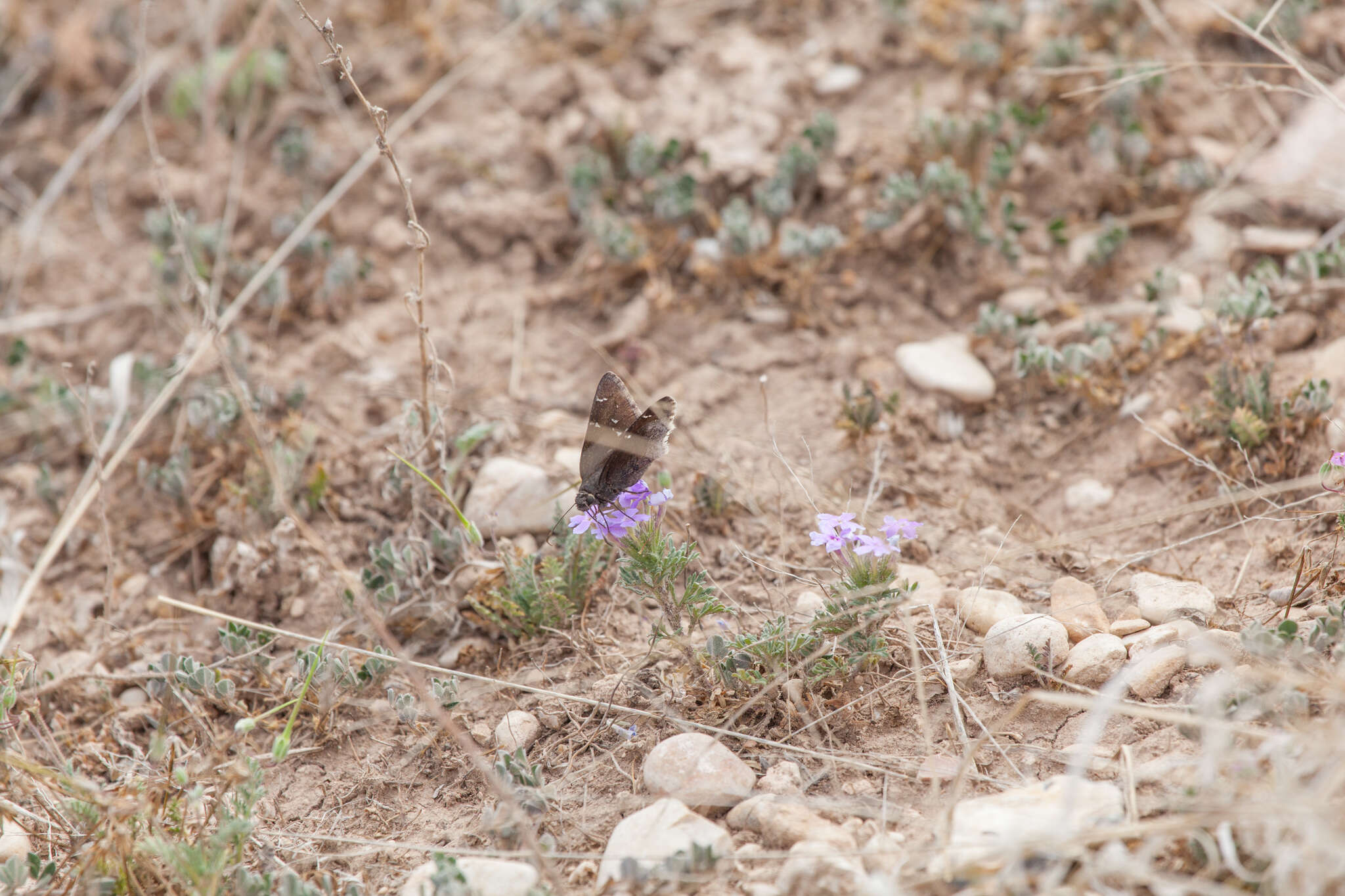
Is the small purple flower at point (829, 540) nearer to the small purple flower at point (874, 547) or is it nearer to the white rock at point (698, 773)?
the small purple flower at point (874, 547)

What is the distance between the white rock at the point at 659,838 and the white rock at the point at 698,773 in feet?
0.20

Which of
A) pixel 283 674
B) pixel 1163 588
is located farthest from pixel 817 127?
pixel 283 674

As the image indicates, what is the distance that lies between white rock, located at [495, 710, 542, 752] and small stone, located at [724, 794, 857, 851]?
669mm

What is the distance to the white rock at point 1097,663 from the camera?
2.87 meters

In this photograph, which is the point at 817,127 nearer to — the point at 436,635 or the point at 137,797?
the point at 436,635

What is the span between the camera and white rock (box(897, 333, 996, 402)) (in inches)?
159

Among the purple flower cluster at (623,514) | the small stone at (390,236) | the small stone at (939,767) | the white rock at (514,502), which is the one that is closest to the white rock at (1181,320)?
the small stone at (939,767)

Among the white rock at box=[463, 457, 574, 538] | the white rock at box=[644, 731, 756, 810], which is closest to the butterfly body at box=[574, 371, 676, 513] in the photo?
the white rock at box=[463, 457, 574, 538]

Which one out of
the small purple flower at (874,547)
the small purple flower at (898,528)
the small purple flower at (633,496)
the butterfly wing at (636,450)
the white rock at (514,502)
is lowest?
the white rock at (514,502)

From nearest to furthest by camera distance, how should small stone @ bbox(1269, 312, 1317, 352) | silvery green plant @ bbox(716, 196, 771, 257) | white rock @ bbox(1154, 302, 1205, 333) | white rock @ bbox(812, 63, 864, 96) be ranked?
1. small stone @ bbox(1269, 312, 1317, 352)
2. white rock @ bbox(1154, 302, 1205, 333)
3. silvery green plant @ bbox(716, 196, 771, 257)
4. white rock @ bbox(812, 63, 864, 96)

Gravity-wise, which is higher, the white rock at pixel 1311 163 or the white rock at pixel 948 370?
the white rock at pixel 1311 163

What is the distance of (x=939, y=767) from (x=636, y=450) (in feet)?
3.86

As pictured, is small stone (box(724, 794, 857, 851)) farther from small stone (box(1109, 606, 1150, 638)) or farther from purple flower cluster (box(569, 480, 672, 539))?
small stone (box(1109, 606, 1150, 638))

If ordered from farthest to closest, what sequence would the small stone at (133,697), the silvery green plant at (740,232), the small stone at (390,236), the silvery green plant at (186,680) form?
the small stone at (390,236), the silvery green plant at (740,232), the small stone at (133,697), the silvery green plant at (186,680)
